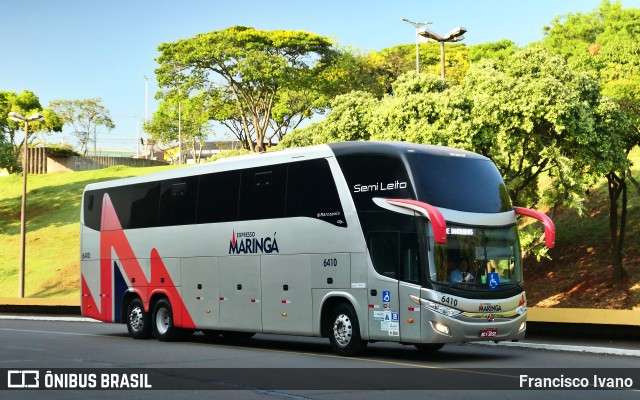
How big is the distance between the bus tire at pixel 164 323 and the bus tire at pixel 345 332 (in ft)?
19.1

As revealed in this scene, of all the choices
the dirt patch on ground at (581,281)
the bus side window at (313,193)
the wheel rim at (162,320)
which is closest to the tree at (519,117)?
the dirt patch on ground at (581,281)

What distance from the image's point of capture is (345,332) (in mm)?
18422

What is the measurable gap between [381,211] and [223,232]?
5.30m

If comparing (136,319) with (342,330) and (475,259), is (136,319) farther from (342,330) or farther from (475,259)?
(475,259)

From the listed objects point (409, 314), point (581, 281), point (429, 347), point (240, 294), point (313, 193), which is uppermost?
point (313, 193)

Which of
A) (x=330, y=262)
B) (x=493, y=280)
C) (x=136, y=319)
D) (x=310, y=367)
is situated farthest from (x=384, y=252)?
(x=136, y=319)

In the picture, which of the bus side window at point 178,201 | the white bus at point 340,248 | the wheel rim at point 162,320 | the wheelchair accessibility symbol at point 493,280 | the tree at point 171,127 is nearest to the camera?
the white bus at point 340,248

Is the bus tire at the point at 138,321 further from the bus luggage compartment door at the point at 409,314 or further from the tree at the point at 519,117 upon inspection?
the tree at the point at 519,117

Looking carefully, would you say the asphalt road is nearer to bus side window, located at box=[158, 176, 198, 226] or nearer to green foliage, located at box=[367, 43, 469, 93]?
bus side window, located at box=[158, 176, 198, 226]

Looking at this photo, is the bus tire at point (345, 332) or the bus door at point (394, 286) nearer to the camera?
the bus door at point (394, 286)

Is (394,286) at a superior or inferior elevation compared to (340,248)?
inferior

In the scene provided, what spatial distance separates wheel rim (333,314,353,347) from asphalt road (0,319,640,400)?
1.43 feet

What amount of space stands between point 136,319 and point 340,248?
27.0 feet

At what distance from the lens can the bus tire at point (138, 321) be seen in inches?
955
